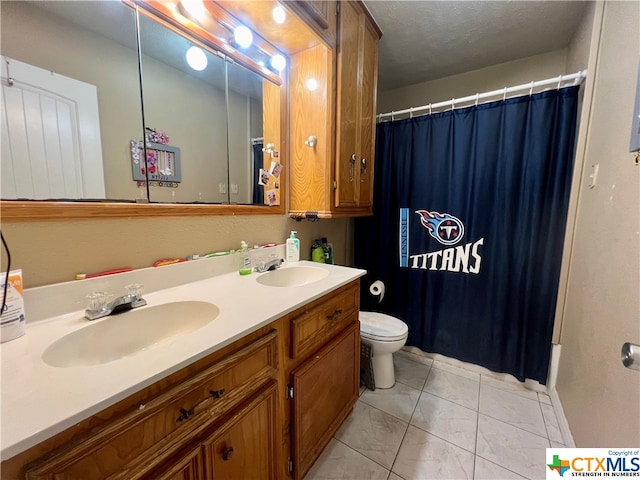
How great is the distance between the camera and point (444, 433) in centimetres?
135

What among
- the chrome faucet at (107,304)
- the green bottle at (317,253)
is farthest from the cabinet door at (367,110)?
the chrome faucet at (107,304)

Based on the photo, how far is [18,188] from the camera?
28.2 inches

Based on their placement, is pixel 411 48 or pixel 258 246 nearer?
pixel 258 246

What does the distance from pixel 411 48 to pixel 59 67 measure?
1.88 m

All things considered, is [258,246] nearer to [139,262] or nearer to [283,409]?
[139,262]

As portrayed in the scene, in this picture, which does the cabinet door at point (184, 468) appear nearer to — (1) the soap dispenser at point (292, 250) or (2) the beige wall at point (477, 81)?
(1) the soap dispenser at point (292, 250)

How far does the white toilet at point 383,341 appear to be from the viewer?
1.57m

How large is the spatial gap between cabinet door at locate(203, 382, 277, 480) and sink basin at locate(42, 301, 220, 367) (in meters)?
0.31

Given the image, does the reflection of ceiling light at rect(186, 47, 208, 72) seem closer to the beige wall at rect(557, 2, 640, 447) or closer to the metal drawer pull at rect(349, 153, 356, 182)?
the metal drawer pull at rect(349, 153, 356, 182)

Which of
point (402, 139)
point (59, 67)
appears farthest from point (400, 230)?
point (59, 67)

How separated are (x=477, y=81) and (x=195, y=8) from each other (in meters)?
2.00

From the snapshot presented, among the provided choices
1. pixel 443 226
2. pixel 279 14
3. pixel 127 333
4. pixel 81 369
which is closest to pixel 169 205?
pixel 127 333

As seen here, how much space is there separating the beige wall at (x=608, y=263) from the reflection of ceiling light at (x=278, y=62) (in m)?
1.43

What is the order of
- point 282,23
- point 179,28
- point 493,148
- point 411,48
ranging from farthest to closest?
1. point 411,48
2. point 493,148
3. point 282,23
4. point 179,28
